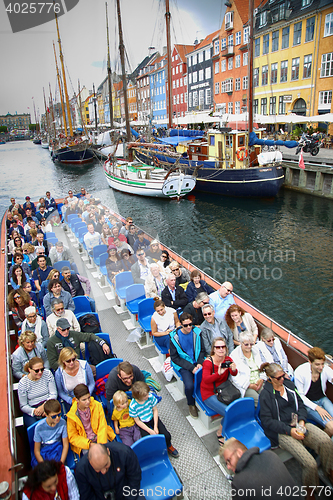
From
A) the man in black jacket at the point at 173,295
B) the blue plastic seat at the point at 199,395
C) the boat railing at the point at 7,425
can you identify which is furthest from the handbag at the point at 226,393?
the boat railing at the point at 7,425

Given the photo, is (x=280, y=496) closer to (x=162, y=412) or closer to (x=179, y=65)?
(x=162, y=412)

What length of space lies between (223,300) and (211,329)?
0.85m

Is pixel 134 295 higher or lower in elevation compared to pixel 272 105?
lower

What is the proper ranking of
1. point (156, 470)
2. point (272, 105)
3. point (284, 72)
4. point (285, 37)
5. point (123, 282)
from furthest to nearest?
point (272, 105)
point (284, 72)
point (285, 37)
point (123, 282)
point (156, 470)

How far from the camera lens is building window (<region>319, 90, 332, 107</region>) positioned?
1144 inches

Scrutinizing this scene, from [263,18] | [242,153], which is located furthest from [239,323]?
[263,18]

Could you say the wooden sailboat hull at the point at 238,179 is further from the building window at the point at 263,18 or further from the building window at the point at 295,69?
the building window at the point at 263,18

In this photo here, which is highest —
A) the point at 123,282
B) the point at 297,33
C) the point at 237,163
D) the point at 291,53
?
the point at 297,33

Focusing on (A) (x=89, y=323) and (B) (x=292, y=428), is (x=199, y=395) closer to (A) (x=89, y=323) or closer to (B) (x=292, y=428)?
(B) (x=292, y=428)

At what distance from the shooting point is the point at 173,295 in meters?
5.72

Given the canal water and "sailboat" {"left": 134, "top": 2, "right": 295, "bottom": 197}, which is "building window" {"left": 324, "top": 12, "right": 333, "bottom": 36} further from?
the canal water

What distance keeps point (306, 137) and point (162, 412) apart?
2649 cm

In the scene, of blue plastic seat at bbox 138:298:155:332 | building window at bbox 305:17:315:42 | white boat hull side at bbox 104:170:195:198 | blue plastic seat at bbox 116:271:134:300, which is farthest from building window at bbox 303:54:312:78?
blue plastic seat at bbox 138:298:155:332

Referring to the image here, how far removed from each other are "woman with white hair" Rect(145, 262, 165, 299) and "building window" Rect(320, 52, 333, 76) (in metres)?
31.3
